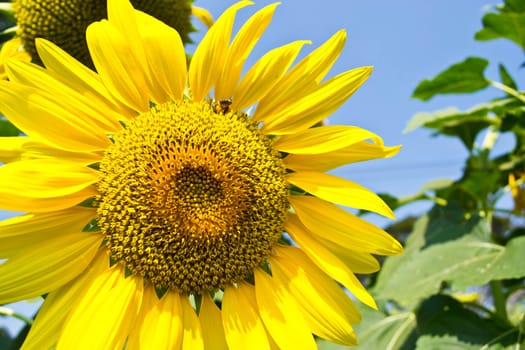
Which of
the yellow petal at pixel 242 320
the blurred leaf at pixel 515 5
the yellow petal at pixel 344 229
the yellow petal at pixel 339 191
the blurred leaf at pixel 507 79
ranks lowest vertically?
the yellow petal at pixel 242 320

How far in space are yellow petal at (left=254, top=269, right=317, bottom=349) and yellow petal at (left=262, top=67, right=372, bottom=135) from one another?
38cm

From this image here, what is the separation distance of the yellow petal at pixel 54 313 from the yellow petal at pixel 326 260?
514mm

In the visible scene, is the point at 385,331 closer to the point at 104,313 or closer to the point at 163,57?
the point at 104,313

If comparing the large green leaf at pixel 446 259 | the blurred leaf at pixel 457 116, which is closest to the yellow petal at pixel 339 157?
the large green leaf at pixel 446 259

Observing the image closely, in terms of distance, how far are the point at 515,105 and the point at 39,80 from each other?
6.99 ft

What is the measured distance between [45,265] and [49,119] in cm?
34

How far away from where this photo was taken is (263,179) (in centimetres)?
154

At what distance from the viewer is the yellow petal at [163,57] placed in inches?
56.3

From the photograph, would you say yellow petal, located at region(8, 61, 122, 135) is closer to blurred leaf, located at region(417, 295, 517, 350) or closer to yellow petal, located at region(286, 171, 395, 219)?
yellow petal, located at region(286, 171, 395, 219)

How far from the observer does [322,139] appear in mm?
1533

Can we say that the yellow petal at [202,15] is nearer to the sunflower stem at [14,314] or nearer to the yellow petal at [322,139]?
the yellow petal at [322,139]

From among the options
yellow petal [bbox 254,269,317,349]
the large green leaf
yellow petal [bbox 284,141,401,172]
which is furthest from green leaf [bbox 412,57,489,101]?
yellow petal [bbox 254,269,317,349]

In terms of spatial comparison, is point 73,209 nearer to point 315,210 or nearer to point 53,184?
point 53,184

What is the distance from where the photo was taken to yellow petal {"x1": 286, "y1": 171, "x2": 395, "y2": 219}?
1478mm
